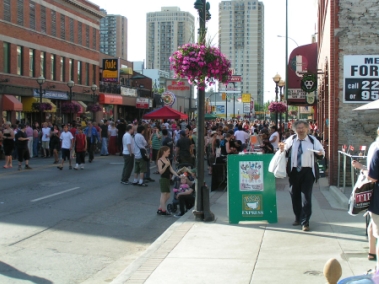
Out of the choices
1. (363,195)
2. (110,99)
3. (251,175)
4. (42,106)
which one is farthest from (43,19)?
(363,195)

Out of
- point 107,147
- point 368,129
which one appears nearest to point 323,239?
point 368,129

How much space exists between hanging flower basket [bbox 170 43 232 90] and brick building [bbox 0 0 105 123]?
94.2ft

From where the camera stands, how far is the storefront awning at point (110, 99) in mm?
52116

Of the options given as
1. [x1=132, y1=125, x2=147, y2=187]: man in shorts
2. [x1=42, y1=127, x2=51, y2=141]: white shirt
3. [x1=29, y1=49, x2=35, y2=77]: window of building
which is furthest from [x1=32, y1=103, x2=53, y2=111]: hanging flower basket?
[x1=132, y1=125, x2=147, y2=187]: man in shorts

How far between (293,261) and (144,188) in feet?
29.7

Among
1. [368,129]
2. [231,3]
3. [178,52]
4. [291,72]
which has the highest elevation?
[231,3]

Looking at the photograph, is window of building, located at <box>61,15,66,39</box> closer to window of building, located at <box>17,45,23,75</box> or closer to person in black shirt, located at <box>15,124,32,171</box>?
window of building, located at <box>17,45,23,75</box>

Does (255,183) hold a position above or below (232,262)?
above

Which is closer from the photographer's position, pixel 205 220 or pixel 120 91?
pixel 205 220

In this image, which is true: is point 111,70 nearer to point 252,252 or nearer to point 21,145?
point 21,145

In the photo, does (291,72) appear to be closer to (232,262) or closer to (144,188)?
(144,188)

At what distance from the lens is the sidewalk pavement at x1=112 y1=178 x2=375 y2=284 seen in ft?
21.5

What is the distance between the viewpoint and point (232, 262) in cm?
720

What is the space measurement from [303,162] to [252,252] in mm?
2043
